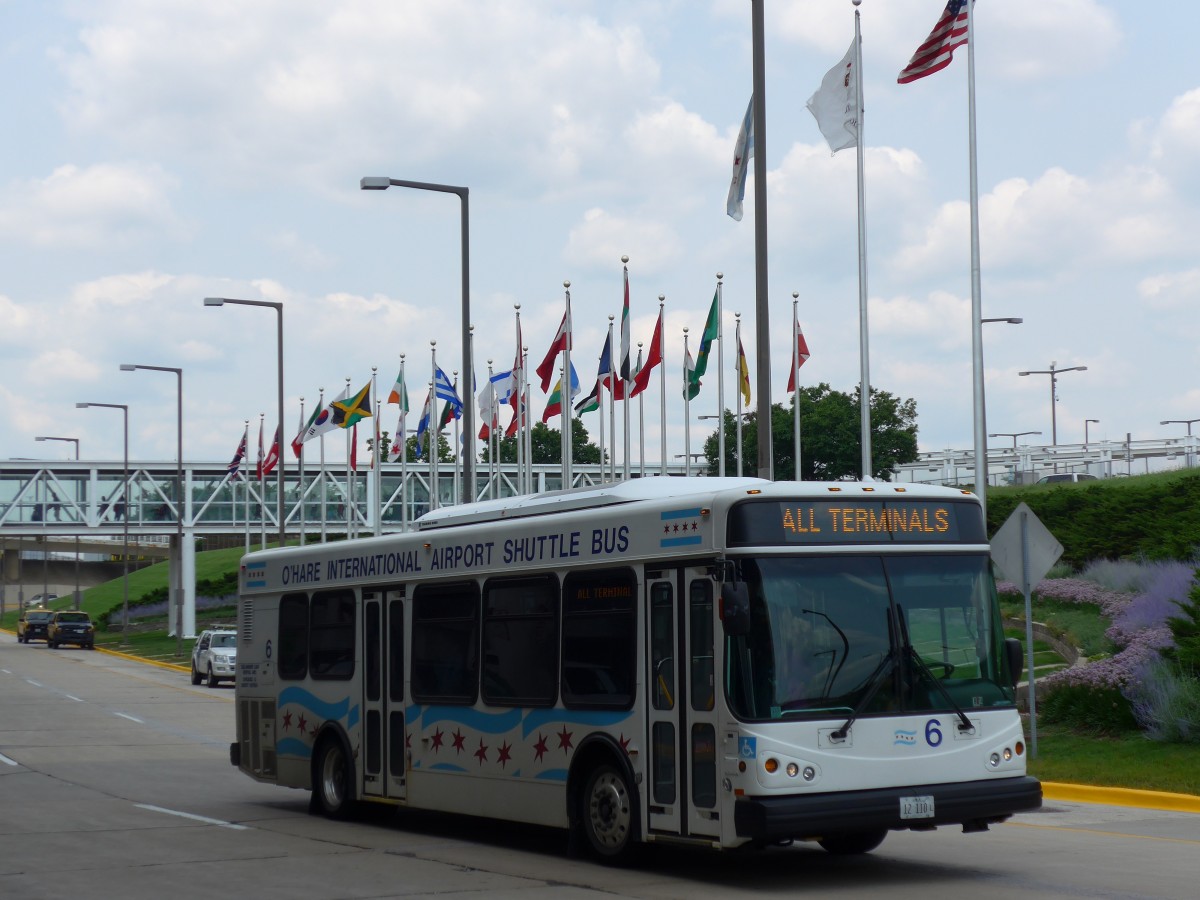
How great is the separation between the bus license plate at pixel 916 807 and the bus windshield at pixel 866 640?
2.01 ft

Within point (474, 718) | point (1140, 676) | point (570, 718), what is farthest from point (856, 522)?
point (1140, 676)

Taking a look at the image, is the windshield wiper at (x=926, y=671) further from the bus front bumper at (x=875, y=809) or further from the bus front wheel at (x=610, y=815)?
the bus front wheel at (x=610, y=815)

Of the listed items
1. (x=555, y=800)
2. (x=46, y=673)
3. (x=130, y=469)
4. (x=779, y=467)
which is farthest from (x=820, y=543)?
(x=779, y=467)

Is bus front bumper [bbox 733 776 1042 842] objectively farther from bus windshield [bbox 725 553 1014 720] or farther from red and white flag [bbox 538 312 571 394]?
red and white flag [bbox 538 312 571 394]

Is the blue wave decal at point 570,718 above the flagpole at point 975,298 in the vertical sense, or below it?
below

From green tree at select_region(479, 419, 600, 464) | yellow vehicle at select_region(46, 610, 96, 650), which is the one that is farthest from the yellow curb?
green tree at select_region(479, 419, 600, 464)

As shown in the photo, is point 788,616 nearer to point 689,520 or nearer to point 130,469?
point 689,520

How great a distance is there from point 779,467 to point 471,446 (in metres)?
64.5

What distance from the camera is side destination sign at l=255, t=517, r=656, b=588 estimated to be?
12.7 m

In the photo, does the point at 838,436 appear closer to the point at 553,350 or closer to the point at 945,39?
the point at 553,350

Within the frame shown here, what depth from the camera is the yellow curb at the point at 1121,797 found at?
1611 cm

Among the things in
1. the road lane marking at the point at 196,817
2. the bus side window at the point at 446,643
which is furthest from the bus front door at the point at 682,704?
the road lane marking at the point at 196,817

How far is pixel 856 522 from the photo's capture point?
11703 millimetres

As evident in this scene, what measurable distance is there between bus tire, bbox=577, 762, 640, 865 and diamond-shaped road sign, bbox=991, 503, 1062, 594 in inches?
323
